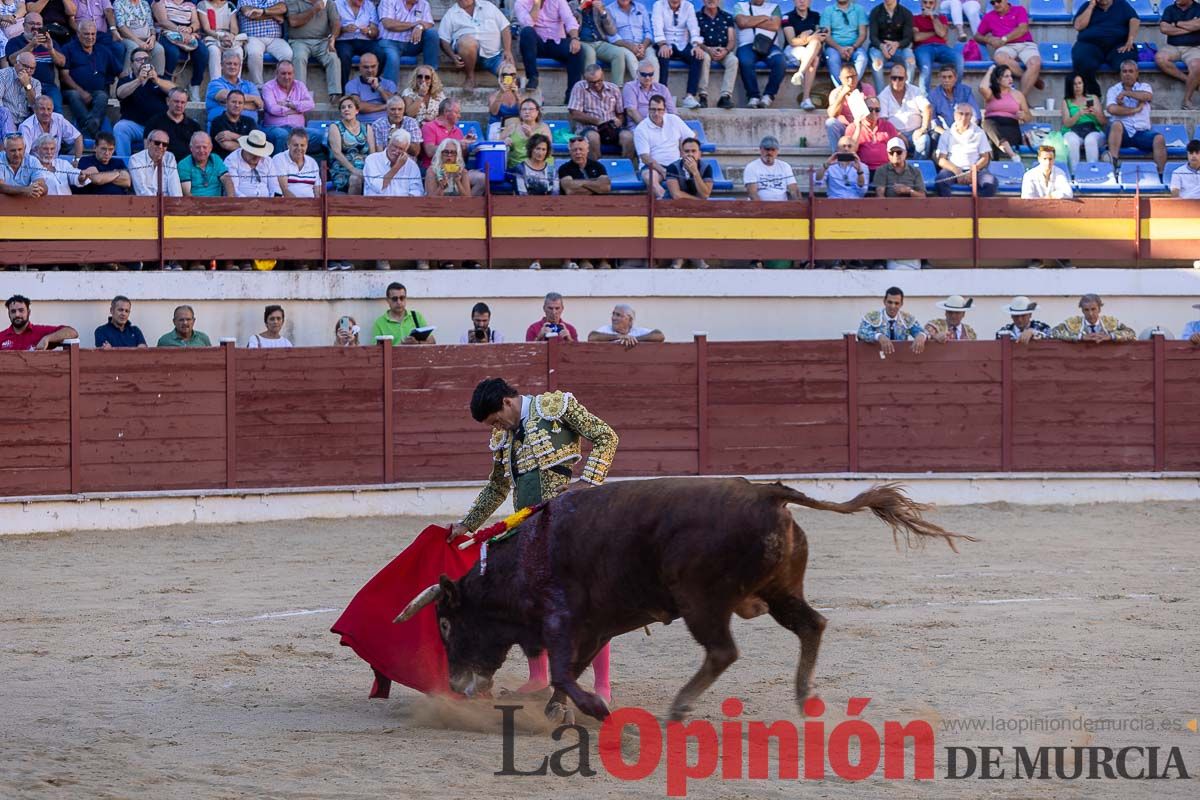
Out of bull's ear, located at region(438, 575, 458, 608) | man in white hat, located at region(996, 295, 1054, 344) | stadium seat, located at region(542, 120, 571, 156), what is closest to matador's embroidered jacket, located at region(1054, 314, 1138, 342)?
man in white hat, located at region(996, 295, 1054, 344)

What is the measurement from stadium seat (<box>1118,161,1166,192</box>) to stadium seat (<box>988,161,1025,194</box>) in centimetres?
84

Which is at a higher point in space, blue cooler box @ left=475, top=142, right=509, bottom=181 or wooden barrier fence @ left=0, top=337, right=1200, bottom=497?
blue cooler box @ left=475, top=142, right=509, bottom=181

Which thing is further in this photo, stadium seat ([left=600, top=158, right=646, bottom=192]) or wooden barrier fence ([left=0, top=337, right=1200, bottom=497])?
stadium seat ([left=600, top=158, right=646, bottom=192])

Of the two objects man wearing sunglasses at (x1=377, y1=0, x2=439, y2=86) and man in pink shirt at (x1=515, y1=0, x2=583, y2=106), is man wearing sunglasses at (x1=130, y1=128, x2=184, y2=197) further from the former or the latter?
man in pink shirt at (x1=515, y1=0, x2=583, y2=106)

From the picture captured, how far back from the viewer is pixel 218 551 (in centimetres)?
964

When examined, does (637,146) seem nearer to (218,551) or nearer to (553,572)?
(218,551)

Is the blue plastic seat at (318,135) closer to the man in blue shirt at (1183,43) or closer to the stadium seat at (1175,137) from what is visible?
the stadium seat at (1175,137)

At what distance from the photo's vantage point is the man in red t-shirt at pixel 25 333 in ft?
34.3

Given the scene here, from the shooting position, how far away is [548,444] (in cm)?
564

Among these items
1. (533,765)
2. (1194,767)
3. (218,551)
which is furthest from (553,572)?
(218,551)

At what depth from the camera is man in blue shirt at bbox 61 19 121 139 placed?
39.1 feet

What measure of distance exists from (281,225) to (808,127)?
476cm

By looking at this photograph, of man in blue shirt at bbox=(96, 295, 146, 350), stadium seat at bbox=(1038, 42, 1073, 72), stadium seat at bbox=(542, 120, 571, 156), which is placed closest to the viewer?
man in blue shirt at bbox=(96, 295, 146, 350)

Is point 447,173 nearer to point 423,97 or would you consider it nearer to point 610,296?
point 423,97
